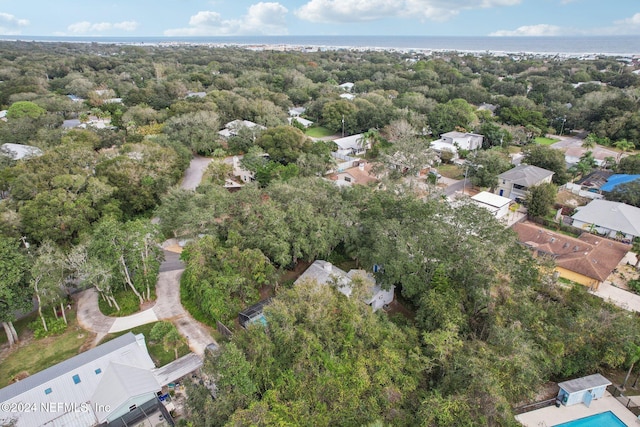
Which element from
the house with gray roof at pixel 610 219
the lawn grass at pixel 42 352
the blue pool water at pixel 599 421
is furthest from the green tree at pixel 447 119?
the lawn grass at pixel 42 352

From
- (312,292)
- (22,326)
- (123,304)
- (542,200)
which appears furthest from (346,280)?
(542,200)

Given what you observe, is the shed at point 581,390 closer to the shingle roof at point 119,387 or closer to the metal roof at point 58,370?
the shingle roof at point 119,387

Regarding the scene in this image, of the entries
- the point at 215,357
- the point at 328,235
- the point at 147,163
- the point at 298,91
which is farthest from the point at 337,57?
the point at 215,357

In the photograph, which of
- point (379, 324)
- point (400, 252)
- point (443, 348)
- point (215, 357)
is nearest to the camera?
point (215, 357)

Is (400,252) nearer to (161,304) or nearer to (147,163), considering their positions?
(161,304)

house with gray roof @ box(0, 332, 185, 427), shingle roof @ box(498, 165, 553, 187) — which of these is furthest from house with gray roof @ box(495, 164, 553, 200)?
house with gray roof @ box(0, 332, 185, 427)

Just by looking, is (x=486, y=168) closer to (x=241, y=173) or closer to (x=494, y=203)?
(x=494, y=203)
